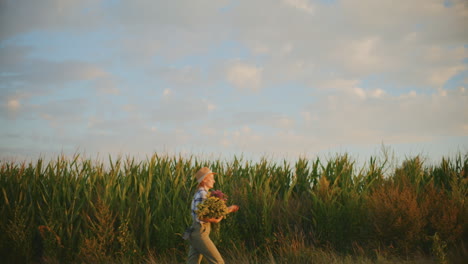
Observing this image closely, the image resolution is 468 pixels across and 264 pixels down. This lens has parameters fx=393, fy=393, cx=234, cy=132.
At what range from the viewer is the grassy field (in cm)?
1051

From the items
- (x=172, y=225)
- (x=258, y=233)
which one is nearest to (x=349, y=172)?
(x=258, y=233)

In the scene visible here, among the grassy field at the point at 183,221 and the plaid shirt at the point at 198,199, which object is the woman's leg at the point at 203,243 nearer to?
the plaid shirt at the point at 198,199

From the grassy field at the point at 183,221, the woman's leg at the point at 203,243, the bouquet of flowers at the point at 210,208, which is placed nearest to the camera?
the bouquet of flowers at the point at 210,208

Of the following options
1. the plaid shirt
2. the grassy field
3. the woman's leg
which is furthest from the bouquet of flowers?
the grassy field

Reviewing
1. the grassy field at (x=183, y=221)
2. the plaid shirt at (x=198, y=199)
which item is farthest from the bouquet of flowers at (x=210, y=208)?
the grassy field at (x=183, y=221)

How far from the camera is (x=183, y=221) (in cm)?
1145

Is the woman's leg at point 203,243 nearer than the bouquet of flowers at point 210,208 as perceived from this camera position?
No

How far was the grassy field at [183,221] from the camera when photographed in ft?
34.5

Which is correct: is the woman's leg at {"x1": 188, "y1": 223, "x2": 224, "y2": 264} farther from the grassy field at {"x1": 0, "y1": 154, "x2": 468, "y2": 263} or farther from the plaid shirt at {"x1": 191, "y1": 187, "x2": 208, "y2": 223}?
the grassy field at {"x1": 0, "y1": 154, "x2": 468, "y2": 263}

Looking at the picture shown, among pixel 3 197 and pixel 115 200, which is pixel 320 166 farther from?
pixel 3 197

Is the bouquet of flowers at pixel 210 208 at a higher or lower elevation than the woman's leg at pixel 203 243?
higher

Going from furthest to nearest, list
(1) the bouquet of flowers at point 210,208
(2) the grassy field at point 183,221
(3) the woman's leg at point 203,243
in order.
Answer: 1. (2) the grassy field at point 183,221
2. (3) the woman's leg at point 203,243
3. (1) the bouquet of flowers at point 210,208

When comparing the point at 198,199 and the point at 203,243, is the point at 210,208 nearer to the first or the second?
the point at 198,199

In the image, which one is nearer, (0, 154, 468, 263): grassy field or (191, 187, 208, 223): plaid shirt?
(191, 187, 208, 223): plaid shirt
